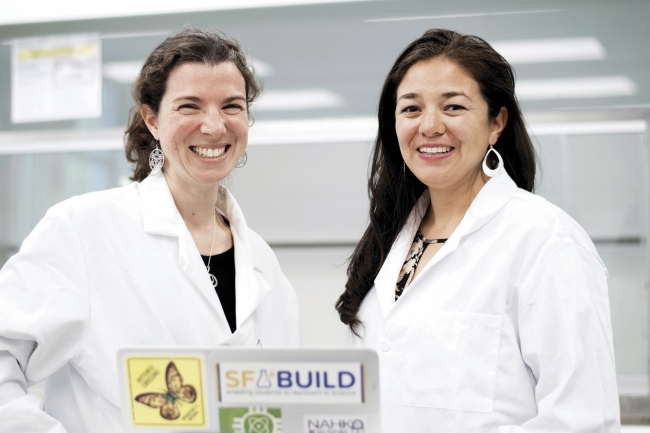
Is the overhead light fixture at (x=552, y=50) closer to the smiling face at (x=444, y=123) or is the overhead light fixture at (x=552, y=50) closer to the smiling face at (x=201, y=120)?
the smiling face at (x=444, y=123)

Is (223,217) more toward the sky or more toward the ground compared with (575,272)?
more toward the sky

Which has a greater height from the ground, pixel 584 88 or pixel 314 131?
pixel 584 88

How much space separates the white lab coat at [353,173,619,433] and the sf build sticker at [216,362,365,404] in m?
0.47

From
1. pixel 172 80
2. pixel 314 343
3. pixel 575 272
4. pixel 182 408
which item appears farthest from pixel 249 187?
pixel 182 408

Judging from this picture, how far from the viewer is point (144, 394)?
919mm

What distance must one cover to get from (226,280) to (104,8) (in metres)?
1.78

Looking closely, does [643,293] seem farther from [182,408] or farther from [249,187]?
[182,408]

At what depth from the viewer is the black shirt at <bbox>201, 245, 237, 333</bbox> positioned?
5.32ft

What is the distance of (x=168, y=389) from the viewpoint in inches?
35.9

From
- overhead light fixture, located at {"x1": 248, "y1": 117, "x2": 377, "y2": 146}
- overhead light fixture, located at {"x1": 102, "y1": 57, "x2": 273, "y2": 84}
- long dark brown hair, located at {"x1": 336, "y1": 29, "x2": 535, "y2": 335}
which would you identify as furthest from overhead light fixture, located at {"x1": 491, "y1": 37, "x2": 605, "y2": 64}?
overhead light fixture, located at {"x1": 102, "y1": 57, "x2": 273, "y2": 84}

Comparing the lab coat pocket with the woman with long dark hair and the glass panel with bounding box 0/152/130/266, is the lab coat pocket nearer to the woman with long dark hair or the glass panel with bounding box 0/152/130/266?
the woman with long dark hair

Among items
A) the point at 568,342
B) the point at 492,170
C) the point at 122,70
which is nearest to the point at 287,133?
the point at 122,70

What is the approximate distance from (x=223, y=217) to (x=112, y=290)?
18.9 inches

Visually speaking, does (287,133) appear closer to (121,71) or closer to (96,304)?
(121,71)
